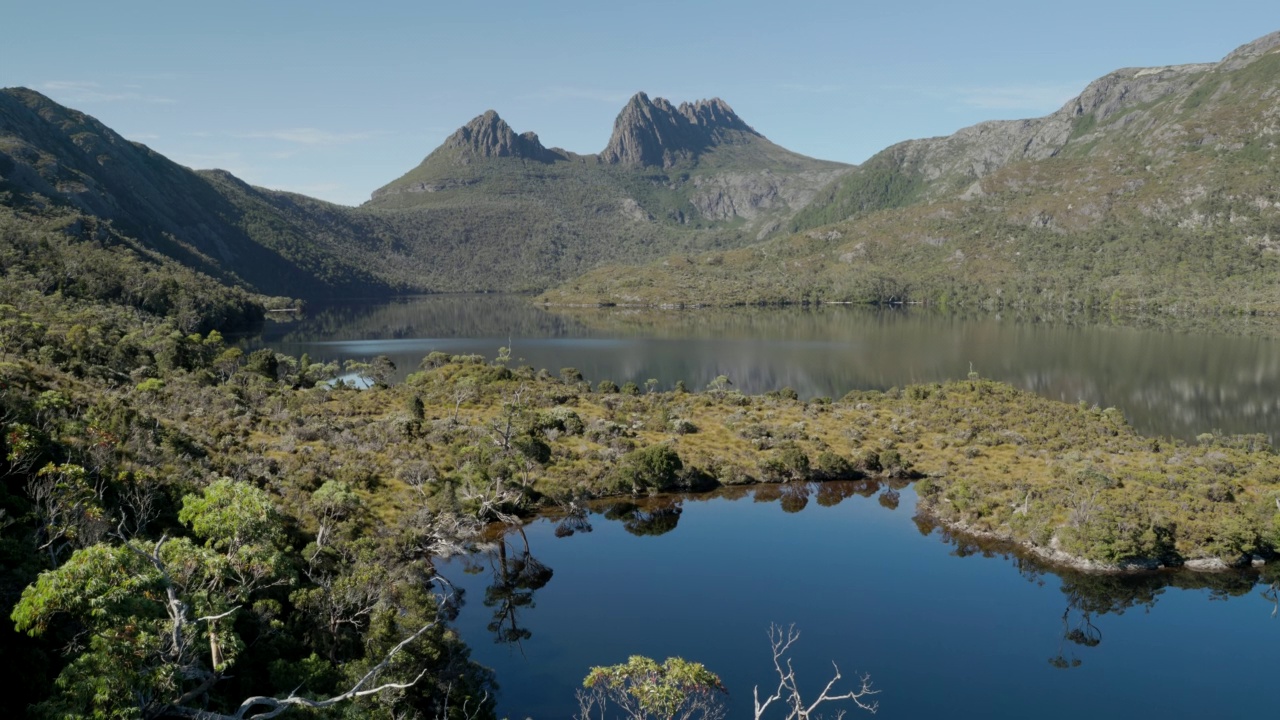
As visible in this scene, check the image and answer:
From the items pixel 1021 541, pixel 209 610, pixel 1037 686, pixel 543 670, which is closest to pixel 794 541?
pixel 1021 541

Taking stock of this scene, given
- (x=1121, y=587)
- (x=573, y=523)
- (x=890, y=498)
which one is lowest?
(x=1121, y=587)

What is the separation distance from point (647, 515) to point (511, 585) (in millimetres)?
15795

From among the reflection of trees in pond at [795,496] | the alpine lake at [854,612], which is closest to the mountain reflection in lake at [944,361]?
the reflection of trees in pond at [795,496]

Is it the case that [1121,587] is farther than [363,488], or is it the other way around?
[363,488]

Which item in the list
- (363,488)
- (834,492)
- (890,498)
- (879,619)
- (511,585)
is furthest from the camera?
(834,492)

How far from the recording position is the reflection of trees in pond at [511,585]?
38375 mm

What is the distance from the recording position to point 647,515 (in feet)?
187

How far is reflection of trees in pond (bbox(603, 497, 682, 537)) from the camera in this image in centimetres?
5409

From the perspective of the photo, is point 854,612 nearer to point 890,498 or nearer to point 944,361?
point 890,498

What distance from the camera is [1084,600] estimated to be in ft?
140

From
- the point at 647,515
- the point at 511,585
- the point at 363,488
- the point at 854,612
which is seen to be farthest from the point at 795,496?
the point at 363,488

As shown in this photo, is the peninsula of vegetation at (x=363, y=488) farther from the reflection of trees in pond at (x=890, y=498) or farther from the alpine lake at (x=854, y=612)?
the reflection of trees in pond at (x=890, y=498)

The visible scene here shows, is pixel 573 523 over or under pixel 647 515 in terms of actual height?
over

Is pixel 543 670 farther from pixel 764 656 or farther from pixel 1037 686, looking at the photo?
pixel 1037 686
